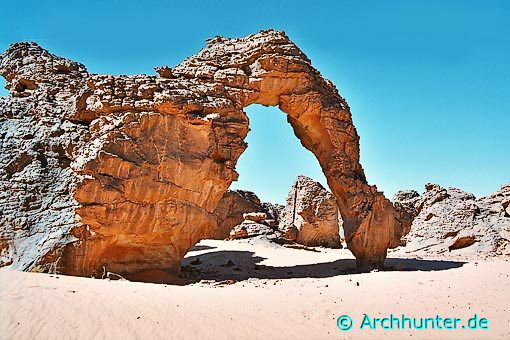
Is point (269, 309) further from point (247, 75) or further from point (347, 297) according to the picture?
point (247, 75)

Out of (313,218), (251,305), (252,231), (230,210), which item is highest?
(230,210)

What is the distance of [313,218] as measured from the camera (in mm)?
25891

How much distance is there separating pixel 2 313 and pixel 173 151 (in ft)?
23.0

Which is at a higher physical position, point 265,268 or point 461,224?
point 461,224

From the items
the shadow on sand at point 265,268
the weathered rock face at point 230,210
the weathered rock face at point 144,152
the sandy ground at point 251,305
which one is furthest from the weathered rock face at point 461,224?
the weathered rock face at point 230,210

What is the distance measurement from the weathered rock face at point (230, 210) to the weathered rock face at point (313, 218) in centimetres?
367

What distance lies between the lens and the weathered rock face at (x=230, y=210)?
2845 centimetres

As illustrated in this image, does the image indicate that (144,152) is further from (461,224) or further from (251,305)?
(461,224)

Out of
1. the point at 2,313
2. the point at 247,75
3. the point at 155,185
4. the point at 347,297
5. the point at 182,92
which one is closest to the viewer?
the point at 2,313

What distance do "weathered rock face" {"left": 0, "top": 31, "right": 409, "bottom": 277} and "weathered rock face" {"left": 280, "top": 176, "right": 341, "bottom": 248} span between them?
389 inches

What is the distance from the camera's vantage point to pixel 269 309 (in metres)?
8.57

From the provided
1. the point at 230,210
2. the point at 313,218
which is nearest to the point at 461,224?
the point at 313,218

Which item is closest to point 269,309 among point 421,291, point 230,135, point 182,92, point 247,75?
point 421,291

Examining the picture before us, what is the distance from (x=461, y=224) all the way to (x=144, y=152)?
15241 millimetres
